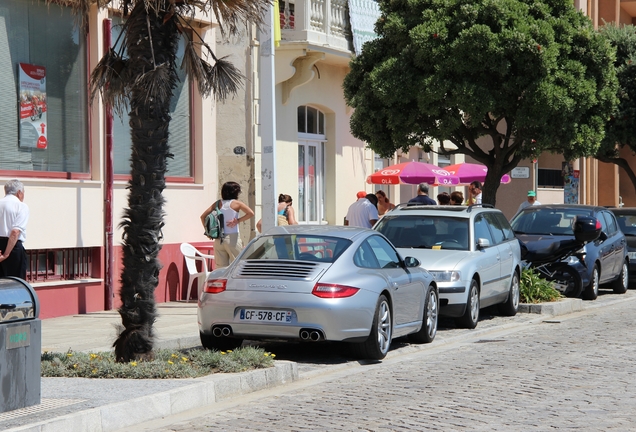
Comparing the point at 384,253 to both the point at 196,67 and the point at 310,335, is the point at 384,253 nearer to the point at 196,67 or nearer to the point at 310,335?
the point at 310,335

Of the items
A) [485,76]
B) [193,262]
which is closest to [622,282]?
[485,76]

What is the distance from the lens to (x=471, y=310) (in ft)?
46.3

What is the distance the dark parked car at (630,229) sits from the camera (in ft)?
73.4

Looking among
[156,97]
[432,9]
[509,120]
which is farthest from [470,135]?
[156,97]

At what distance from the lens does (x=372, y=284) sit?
35.5ft

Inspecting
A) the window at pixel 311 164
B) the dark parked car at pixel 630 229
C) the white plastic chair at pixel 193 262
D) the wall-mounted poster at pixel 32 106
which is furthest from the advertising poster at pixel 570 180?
the wall-mounted poster at pixel 32 106

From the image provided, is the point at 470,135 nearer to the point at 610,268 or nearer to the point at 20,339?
the point at 610,268

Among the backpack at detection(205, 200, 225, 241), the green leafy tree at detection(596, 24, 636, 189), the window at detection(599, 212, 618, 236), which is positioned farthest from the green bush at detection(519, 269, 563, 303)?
the green leafy tree at detection(596, 24, 636, 189)

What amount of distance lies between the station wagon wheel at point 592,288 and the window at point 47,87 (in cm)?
927

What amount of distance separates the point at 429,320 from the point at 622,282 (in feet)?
31.3

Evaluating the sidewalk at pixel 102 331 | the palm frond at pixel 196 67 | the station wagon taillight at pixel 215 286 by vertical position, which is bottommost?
the sidewalk at pixel 102 331

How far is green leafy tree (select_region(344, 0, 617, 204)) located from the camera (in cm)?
1884

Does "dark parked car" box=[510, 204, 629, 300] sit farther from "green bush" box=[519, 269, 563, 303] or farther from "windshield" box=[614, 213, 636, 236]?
"windshield" box=[614, 213, 636, 236]

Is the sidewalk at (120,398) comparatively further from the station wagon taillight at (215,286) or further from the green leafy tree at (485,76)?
the green leafy tree at (485,76)
